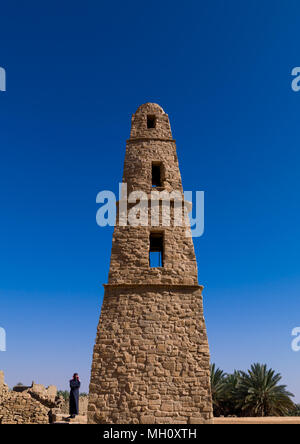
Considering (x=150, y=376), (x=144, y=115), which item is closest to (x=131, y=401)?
→ (x=150, y=376)

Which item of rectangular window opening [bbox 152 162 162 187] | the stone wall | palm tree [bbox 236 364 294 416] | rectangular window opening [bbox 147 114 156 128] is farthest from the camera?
palm tree [bbox 236 364 294 416]

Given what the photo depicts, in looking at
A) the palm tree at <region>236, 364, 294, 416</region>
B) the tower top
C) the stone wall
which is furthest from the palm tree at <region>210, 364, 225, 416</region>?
the tower top

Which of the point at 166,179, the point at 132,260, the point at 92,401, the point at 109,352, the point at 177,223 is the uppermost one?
the point at 166,179

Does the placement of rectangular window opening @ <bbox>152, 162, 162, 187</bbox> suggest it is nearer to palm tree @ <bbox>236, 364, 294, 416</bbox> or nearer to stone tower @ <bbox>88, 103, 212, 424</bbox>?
stone tower @ <bbox>88, 103, 212, 424</bbox>

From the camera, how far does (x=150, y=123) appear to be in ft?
51.9

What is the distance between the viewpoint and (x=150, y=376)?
10664mm

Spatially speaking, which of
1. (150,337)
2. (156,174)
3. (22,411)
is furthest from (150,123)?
(22,411)

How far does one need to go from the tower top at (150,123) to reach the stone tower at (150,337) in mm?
2592

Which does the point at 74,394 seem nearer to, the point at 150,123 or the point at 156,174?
the point at 156,174

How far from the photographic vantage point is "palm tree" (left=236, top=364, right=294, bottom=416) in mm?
21969

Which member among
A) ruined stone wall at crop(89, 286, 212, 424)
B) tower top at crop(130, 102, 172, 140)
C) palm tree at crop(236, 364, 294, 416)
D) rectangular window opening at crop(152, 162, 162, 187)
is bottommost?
palm tree at crop(236, 364, 294, 416)

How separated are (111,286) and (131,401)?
141 inches
